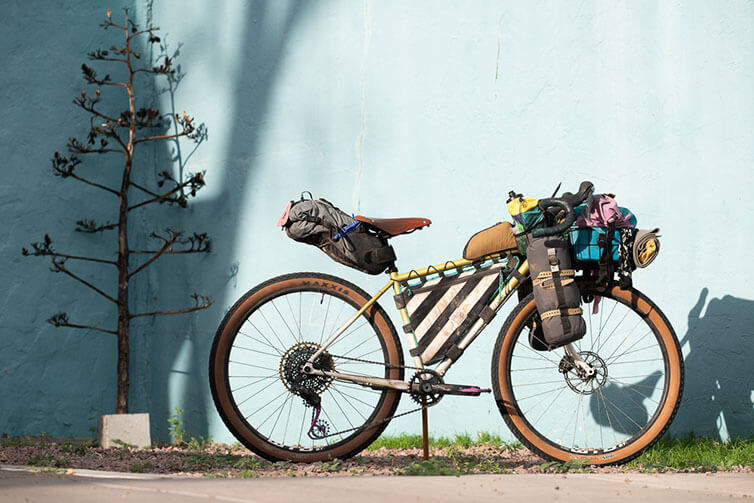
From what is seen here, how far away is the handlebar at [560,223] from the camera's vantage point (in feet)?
9.43

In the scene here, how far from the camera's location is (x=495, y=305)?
3053 mm

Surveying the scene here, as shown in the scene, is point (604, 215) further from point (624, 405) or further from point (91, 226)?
point (91, 226)

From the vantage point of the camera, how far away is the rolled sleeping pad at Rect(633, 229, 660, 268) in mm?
2922

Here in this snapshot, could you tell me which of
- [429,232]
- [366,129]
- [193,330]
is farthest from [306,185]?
[193,330]

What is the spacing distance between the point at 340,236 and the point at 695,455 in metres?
1.69

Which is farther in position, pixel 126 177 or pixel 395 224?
pixel 126 177

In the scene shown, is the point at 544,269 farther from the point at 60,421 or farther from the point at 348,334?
the point at 60,421

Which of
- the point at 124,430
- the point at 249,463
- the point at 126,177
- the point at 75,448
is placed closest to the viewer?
the point at 249,463

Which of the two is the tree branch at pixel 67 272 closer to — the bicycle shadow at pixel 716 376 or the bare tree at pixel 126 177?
the bare tree at pixel 126 177

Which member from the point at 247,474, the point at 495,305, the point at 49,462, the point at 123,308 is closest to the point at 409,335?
the point at 495,305

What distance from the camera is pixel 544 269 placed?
2.90 m

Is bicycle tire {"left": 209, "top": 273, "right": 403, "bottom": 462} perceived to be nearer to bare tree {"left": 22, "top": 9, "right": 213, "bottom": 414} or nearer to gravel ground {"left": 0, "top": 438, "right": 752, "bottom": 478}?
gravel ground {"left": 0, "top": 438, "right": 752, "bottom": 478}

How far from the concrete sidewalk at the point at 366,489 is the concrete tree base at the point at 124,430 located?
1.28 metres

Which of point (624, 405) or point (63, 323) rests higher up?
point (63, 323)
